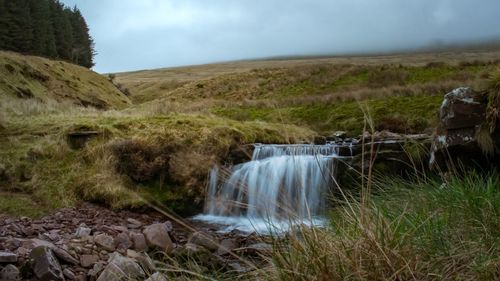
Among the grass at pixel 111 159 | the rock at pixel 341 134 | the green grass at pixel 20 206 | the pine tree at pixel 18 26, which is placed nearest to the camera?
the green grass at pixel 20 206

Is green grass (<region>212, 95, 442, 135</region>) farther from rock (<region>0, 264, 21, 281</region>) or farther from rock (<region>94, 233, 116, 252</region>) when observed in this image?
rock (<region>0, 264, 21, 281</region>)

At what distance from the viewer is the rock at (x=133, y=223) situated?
9.55m

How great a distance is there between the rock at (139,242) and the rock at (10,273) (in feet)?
6.75

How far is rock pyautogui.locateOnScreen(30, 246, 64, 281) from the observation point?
6270mm

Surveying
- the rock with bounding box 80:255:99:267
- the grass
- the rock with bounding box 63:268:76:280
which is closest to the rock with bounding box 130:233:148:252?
the rock with bounding box 80:255:99:267

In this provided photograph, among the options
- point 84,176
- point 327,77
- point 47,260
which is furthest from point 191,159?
point 327,77

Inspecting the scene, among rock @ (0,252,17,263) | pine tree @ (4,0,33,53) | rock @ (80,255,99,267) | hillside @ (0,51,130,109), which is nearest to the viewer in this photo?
rock @ (0,252,17,263)

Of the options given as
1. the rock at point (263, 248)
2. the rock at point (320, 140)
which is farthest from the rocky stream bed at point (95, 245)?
the rock at point (320, 140)

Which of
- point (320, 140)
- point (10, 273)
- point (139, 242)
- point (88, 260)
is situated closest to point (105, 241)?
point (139, 242)

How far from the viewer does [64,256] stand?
6.95 meters

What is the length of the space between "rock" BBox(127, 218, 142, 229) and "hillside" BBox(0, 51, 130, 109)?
16175 millimetres

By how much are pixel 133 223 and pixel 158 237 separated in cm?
163

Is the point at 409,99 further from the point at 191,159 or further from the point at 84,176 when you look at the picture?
the point at 84,176

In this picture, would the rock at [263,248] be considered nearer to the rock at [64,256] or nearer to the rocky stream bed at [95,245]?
the rocky stream bed at [95,245]
